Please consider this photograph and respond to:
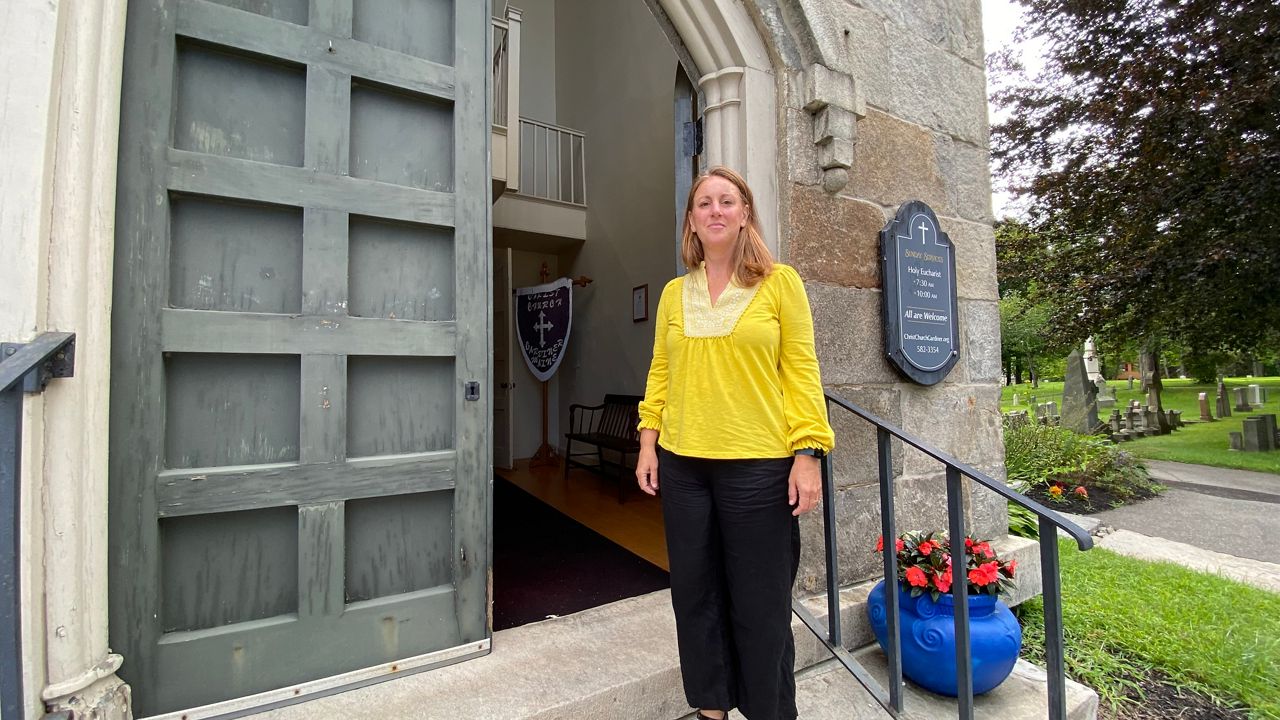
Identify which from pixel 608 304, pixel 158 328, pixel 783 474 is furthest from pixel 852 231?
pixel 608 304

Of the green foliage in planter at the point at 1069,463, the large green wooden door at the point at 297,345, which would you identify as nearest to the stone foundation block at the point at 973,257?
the large green wooden door at the point at 297,345

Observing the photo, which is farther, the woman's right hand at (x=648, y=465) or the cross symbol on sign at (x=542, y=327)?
the cross symbol on sign at (x=542, y=327)

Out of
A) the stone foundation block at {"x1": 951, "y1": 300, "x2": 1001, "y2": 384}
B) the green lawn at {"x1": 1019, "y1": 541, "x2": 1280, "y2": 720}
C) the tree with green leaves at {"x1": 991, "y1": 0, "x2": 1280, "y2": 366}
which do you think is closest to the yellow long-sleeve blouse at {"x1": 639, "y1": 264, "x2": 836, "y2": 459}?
the stone foundation block at {"x1": 951, "y1": 300, "x2": 1001, "y2": 384}

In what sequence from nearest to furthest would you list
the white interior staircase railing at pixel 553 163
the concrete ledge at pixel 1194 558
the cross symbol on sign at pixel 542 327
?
the concrete ledge at pixel 1194 558
the cross symbol on sign at pixel 542 327
the white interior staircase railing at pixel 553 163

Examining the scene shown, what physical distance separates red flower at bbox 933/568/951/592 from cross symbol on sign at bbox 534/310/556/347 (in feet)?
14.9

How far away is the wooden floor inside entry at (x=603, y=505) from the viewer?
3.26 metres

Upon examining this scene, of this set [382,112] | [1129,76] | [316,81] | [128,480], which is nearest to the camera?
[128,480]

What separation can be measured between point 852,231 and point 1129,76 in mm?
6870

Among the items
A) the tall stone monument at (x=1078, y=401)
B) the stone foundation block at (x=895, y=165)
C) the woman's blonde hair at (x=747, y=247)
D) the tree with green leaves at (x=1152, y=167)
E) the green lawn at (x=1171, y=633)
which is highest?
the tree with green leaves at (x=1152, y=167)

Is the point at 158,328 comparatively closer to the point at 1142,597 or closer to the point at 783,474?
the point at 783,474

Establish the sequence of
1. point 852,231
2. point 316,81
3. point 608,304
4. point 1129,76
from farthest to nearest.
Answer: point 1129,76 → point 608,304 → point 852,231 → point 316,81

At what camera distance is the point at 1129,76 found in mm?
6461

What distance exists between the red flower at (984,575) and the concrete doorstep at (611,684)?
39 cm

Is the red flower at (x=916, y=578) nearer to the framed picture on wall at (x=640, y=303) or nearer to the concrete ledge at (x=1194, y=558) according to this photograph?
the concrete ledge at (x=1194, y=558)
